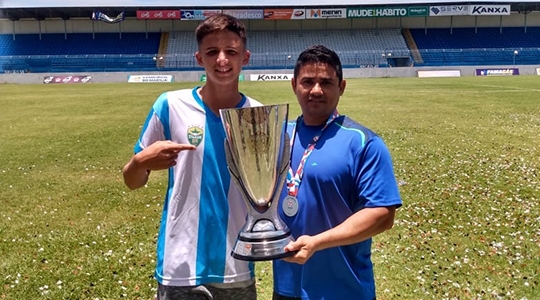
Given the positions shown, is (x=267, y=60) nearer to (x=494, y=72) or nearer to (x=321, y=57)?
(x=494, y=72)

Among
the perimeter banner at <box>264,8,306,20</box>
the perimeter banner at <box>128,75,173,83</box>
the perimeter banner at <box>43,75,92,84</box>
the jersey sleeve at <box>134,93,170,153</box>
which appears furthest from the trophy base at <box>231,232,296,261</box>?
the perimeter banner at <box>264,8,306,20</box>

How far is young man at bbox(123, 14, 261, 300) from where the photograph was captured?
2336 millimetres

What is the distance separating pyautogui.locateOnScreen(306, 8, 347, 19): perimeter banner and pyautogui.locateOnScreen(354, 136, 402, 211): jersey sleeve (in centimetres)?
5951

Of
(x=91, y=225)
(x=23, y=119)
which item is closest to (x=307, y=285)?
(x=91, y=225)

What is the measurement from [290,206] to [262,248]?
0.94 feet

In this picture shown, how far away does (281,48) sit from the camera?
6028 cm

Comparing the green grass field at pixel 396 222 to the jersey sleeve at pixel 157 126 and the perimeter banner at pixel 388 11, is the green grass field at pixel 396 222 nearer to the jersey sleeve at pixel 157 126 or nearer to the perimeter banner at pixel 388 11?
the jersey sleeve at pixel 157 126

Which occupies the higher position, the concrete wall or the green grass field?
the concrete wall

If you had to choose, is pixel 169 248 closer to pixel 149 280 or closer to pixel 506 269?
pixel 149 280

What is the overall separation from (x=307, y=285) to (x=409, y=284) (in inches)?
92.9

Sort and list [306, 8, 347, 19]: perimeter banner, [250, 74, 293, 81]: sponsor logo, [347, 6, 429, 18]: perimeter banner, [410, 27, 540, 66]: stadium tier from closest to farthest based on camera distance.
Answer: [250, 74, 293, 81]: sponsor logo
[410, 27, 540, 66]: stadium tier
[306, 8, 347, 19]: perimeter banner
[347, 6, 429, 18]: perimeter banner

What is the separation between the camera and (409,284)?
4.26m

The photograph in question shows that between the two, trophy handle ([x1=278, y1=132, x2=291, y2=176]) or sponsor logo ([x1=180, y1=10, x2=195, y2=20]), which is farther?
sponsor logo ([x1=180, y1=10, x2=195, y2=20])

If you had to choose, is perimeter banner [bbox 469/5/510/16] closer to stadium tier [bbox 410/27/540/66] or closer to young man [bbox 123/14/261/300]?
stadium tier [bbox 410/27/540/66]
